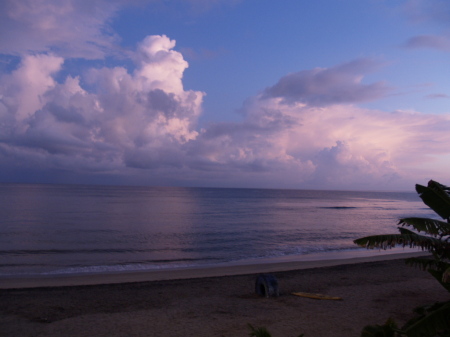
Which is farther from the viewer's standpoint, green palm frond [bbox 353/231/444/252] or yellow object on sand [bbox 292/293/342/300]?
yellow object on sand [bbox 292/293/342/300]

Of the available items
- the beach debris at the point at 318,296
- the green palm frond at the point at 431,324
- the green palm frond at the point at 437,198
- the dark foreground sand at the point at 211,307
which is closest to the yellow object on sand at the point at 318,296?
the beach debris at the point at 318,296

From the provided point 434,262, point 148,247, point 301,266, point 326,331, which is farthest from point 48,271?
point 434,262

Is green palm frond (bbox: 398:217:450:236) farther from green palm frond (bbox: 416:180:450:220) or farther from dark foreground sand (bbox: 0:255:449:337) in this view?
dark foreground sand (bbox: 0:255:449:337)

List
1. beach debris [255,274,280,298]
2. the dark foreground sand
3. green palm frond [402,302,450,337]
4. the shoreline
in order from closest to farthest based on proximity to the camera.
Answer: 1. green palm frond [402,302,450,337]
2. the dark foreground sand
3. beach debris [255,274,280,298]
4. the shoreline

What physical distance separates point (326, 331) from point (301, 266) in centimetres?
1005

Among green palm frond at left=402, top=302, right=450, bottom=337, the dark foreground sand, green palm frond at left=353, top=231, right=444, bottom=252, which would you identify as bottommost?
the dark foreground sand

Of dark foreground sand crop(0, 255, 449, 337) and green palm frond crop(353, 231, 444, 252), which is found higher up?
green palm frond crop(353, 231, 444, 252)

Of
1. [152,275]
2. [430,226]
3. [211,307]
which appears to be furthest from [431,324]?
[152,275]

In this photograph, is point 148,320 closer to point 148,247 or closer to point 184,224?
point 148,247

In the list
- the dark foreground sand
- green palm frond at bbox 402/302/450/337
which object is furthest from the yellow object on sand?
green palm frond at bbox 402/302/450/337

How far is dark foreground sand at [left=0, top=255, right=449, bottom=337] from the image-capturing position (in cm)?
824

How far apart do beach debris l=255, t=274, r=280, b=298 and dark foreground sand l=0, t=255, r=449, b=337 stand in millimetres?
205

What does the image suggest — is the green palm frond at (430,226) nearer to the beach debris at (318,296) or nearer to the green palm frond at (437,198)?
the green palm frond at (437,198)

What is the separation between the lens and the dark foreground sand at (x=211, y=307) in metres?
8.24
